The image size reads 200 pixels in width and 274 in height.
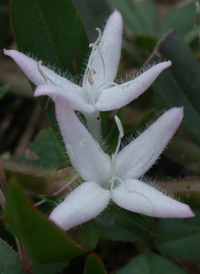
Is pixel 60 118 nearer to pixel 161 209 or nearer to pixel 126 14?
pixel 161 209

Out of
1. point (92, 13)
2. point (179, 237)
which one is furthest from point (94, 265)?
point (92, 13)

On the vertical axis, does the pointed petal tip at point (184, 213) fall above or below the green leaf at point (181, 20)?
below

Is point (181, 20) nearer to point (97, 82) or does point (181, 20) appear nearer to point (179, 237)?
point (97, 82)

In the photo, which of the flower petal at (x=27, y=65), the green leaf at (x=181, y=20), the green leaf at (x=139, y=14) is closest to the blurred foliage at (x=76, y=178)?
the flower petal at (x=27, y=65)

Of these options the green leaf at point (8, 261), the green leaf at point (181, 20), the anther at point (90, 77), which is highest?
the anther at point (90, 77)

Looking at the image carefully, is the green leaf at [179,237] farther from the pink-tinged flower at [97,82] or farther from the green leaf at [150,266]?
the pink-tinged flower at [97,82]

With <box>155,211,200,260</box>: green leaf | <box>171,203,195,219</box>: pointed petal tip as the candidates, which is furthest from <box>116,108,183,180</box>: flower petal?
<box>155,211,200,260</box>: green leaf

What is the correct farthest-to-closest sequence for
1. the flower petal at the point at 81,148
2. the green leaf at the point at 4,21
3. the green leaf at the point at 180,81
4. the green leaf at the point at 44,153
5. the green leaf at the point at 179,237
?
the green leaf at the point at 4,21
the green leaf at the point at 44,153
the green leaf at the point at 180,81
the green leaf at the point at 179,237
the flower petal at the point at 81,148
